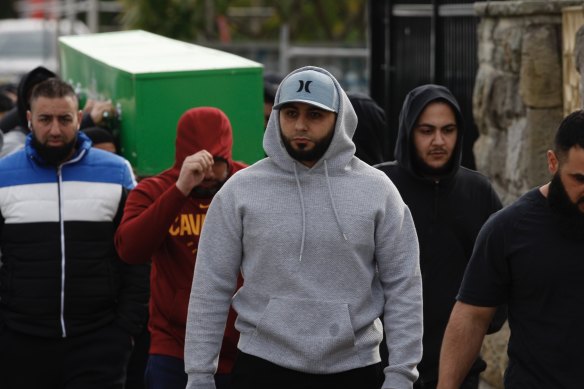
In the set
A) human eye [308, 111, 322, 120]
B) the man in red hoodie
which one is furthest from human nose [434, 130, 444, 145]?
human eye [308, 111, 322, 120]

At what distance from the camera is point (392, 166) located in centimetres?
622

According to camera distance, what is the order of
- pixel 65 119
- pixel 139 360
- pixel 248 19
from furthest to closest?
pixel 248 19
pixel 139 360
pixel 65 119

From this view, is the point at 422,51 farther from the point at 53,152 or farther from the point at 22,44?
the point at 22,44

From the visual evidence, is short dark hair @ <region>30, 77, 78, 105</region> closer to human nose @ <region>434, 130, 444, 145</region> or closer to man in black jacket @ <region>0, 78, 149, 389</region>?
man in black jacket @ <region>0, 78, 149, 389</region>

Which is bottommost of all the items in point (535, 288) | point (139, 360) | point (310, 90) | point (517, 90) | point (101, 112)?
point (139, 360)

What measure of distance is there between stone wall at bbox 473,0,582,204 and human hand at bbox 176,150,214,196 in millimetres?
2450

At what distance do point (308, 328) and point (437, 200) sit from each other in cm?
141

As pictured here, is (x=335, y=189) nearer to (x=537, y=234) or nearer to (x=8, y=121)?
(x=537, y=234)

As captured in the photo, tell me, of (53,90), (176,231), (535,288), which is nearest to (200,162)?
(176,231)

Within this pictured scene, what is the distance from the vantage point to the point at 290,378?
4.84 m

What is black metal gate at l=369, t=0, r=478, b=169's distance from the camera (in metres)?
9.38

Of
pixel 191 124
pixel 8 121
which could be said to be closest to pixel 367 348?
pixel 191 124

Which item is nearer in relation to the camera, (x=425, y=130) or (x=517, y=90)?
(x=425, y=130)

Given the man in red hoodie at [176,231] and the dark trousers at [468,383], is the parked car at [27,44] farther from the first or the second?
the dark trousers at [468,383]
